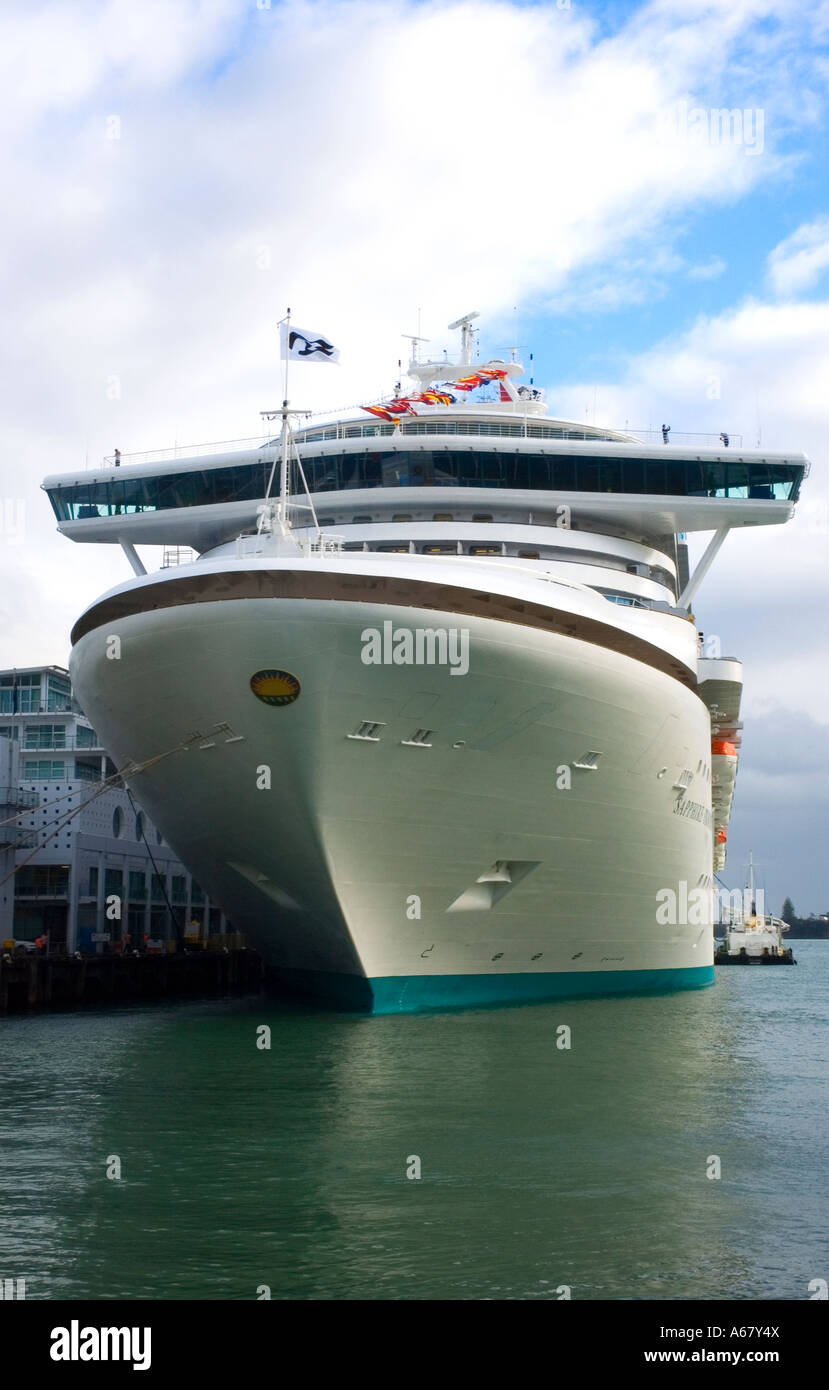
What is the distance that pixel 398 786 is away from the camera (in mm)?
21469

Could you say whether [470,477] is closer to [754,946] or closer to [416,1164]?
[416,1164]

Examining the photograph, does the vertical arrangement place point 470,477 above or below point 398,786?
above

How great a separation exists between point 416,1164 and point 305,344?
15.5 metres

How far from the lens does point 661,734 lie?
25.7m

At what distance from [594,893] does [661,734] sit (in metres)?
3.27

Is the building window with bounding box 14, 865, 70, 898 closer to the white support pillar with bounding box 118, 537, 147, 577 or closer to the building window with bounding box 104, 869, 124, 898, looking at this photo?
the building window with bounding box 104, 869, 124, 898

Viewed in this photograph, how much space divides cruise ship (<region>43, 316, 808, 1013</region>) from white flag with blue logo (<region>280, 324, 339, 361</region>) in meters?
1.38

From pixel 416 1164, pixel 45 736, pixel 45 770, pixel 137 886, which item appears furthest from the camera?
pixel 45 736

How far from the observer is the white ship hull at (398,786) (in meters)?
20.7

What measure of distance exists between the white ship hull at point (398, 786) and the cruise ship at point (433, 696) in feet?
0.16

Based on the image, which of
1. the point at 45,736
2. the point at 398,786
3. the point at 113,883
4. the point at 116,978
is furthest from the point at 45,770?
the point at 398,786

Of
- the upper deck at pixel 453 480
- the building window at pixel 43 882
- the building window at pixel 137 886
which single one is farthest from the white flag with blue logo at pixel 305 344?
the building window at pixel 137 886

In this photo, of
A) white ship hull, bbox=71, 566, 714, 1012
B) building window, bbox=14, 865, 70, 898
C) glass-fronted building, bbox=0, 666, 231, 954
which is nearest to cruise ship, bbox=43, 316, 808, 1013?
white ship hull, bbox=71, 566, 714, 1012
